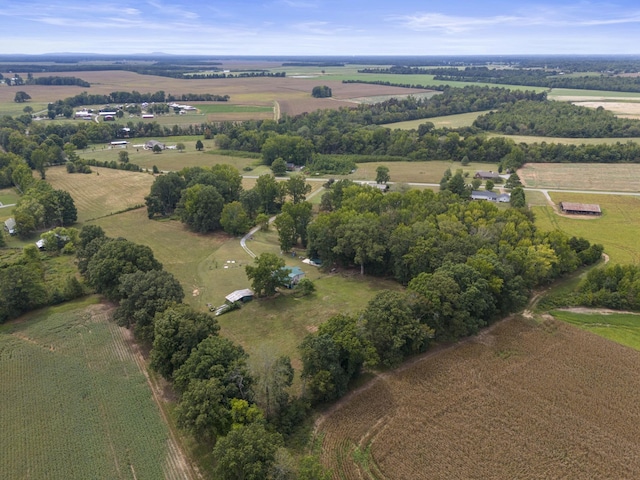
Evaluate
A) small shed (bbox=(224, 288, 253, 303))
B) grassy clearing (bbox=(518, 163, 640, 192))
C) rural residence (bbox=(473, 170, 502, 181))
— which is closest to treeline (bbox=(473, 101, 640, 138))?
grassy clearing (bbox=(518, 163, 640, 192))

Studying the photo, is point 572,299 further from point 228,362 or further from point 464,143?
point 464,143

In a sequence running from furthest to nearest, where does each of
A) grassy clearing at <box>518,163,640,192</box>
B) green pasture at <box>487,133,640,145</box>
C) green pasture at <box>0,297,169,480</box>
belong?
green pasture at <box>487,133,640,145</box> < grassy clearing at <box>518,163,640,192</box> < green pasture at <box>0,297,169,480</box>

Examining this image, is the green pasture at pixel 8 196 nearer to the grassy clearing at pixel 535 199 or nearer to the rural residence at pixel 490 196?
the rural residence at pixel 490 196

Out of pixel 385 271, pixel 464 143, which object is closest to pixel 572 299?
pixel 385 271

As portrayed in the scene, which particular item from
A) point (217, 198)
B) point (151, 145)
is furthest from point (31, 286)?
point (151, 145)

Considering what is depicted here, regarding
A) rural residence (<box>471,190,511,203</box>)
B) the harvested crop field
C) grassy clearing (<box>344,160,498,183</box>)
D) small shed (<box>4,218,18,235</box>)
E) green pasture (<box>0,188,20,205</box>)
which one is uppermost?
grassy clearing (<box>344,160,498,183</box>)

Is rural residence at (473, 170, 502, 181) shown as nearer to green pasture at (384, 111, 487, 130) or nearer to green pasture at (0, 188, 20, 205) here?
green pasture at (384, 111, 487, 130)
